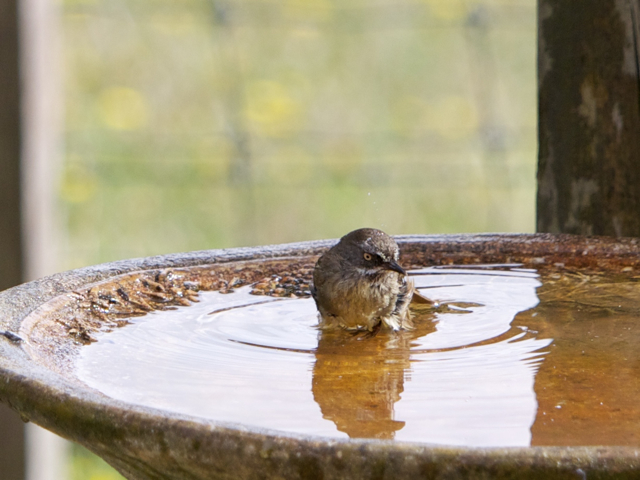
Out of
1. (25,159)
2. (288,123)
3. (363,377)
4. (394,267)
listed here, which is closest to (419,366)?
(363,377)

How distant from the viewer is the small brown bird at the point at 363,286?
2.92 metres

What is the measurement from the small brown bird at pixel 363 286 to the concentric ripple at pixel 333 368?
0.08 metres

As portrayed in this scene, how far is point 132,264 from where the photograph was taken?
10.2 ft

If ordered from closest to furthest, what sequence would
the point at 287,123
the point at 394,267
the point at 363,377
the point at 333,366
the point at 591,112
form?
the point at 363,377
the point at 333,366
the point at 394,267
the point at 591,112
the point at 287,123

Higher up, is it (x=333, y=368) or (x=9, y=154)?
(x=9, y=154)

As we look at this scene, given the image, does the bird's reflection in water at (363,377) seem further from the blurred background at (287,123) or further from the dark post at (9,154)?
the blurred background at (287,123)

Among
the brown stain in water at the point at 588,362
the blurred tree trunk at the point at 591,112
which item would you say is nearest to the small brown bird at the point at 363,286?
the brown stain in water at the point at 588,362

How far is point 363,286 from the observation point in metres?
3.06

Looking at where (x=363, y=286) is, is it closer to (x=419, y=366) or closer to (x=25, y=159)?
(x=419, y=366)

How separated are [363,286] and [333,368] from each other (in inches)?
32.4

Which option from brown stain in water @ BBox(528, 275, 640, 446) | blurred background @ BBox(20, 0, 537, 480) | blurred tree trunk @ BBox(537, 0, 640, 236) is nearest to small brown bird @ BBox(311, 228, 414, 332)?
brown stain in water @ BBox(528, 275, 640, 446)

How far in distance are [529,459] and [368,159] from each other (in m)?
8.60

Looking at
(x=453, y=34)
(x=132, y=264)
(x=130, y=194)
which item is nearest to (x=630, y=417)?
(x=132, y=264)

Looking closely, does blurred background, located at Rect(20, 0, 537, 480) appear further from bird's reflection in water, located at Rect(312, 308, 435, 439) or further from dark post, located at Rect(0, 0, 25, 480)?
bird's reflection in water, located at Rect(312, 308, 435, 439)
